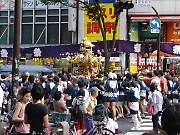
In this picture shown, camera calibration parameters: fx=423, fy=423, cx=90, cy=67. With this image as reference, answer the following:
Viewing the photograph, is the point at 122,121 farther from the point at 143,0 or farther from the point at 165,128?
the point at 165,128

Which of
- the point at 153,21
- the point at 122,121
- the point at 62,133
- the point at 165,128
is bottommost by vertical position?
the point at 122,121

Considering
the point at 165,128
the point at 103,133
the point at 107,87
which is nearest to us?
the point at 165,128

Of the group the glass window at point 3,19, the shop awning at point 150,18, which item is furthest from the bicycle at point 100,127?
the glass window at point 3,19

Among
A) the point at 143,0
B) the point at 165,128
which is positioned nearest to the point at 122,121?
the point at 143,0

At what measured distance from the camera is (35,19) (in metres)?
36.7

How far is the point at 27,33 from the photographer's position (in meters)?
37.1

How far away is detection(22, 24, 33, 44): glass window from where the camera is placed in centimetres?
3694

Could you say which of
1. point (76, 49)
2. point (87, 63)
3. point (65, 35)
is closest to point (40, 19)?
point (65, 35)

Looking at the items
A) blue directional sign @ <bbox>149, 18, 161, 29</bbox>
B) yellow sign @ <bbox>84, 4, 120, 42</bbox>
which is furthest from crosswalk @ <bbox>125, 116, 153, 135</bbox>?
yellow sign @ <bbox>84, 4, 120, 42</bbox>

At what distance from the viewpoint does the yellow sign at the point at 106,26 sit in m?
33.4

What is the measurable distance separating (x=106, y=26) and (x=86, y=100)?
24.1 m

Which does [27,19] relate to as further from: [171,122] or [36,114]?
[171,122]

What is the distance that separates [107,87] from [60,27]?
2183 cm

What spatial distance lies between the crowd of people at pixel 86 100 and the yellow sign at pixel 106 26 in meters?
15.5
